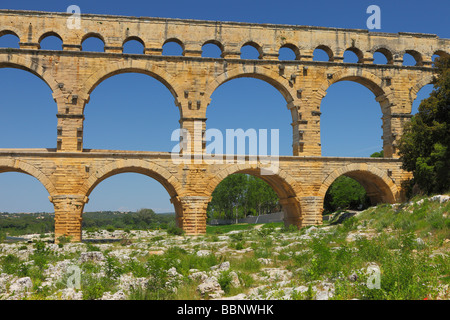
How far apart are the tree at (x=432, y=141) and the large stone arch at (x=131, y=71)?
10.9 m

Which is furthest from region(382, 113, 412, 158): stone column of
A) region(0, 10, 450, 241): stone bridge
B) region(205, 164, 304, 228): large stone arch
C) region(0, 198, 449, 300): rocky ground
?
region(0, 198, 449, 300): rocky ground

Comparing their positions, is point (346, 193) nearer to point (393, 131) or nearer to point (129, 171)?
point (393, 131)

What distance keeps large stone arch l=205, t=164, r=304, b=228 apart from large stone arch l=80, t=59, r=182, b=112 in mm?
4129

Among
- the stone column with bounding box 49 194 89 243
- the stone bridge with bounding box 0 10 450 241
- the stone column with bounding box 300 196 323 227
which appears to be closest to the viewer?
the stone column with bounding box 49 194 89 243

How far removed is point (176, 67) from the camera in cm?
1998

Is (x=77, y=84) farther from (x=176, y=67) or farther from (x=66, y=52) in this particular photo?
(x=176, y=67)

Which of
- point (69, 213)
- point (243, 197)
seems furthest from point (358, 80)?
point (243, 197)

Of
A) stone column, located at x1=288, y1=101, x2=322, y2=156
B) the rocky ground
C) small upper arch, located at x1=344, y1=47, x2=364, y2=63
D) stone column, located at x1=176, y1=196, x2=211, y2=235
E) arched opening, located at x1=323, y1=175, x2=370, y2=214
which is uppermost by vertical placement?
small upper arch, located at x1=344, y1=47, x2=364, y2=63

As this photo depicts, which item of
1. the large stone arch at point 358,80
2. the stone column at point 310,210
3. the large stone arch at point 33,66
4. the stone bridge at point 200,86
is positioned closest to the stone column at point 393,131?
the stone bridge at point 200,86

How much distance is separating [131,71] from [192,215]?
7.44 meters

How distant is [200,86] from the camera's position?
2002cm

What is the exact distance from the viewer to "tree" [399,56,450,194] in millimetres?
17172

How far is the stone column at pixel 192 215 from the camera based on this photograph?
740 inches

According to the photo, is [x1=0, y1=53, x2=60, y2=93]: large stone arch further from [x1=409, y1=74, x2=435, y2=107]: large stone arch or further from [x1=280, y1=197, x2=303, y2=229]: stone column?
[x1=409, y1=74, x2=435, y2=107]: large stone arch
